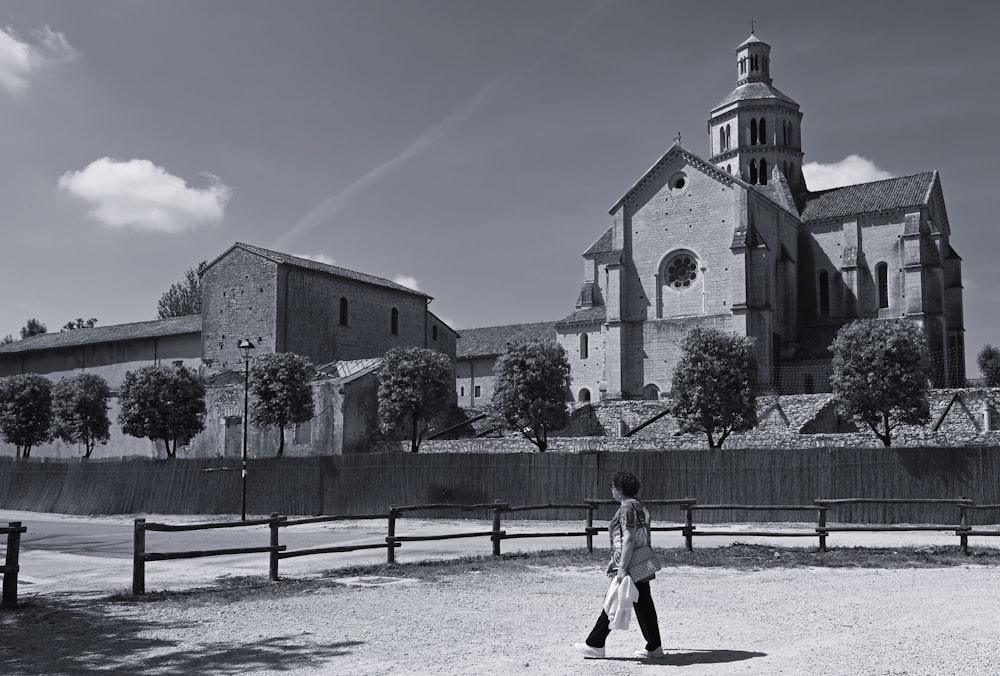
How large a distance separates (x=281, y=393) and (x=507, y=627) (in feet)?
110

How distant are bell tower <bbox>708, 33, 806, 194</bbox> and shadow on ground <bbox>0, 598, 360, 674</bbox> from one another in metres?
59.4

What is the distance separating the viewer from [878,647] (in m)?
8.41

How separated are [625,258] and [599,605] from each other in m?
45.6

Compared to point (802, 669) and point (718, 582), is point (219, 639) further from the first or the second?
point (718, 582)

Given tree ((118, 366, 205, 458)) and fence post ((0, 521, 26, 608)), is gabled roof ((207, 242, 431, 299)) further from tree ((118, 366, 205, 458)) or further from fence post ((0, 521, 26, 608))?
fence post ((0, 521, 26, 608))

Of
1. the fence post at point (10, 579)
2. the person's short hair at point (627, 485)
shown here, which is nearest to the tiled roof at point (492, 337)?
Result: the fence post at point (10, 579)

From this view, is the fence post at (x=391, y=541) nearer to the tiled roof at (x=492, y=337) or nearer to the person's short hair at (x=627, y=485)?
the person's short hair at (x=627, y=485)

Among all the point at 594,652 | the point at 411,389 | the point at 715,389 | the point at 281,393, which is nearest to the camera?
the point at 594,652

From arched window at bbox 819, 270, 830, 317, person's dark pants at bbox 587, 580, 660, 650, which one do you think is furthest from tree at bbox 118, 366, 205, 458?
person's dark pants at bbox 587, 580, 660, 650

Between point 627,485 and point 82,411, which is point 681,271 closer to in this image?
point 82,411

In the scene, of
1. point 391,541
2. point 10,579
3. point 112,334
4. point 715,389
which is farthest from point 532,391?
point 112,334

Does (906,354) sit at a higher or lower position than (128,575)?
higher

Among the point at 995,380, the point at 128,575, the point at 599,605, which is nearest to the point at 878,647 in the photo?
the point at 599,605

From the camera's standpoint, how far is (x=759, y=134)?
2574 inches
